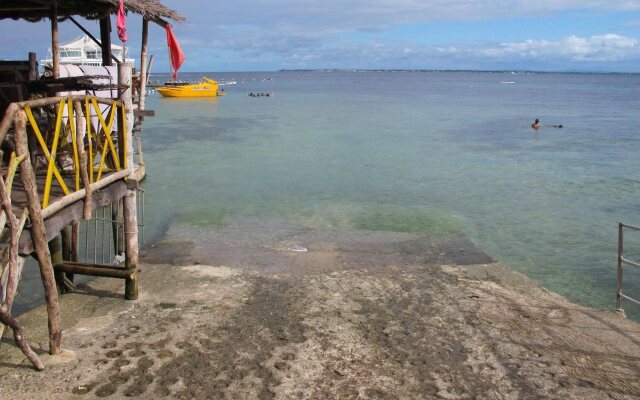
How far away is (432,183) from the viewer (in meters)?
21.3

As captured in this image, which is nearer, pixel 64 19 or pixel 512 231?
pixel 64 19

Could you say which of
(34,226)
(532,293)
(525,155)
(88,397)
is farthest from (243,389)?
(525,155)

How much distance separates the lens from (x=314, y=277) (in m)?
9.73

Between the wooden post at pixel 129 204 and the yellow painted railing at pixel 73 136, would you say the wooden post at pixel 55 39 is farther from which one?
the wooden post at pixel 129 204

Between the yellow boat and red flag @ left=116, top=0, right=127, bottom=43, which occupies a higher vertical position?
the yellow boat

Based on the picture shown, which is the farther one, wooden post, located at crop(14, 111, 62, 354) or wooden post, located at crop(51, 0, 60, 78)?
wooden post, located at crop(51, 0, 60, 78)

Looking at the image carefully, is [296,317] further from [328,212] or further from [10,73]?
[328,212]

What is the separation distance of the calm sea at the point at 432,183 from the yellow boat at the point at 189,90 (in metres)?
22.6

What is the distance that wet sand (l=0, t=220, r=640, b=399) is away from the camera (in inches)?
237

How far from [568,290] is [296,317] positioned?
589 centimetres

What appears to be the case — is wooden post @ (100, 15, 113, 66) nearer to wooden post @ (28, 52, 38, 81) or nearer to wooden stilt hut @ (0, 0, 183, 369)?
wooden stilt hut @ (0, 0, 183, 369)

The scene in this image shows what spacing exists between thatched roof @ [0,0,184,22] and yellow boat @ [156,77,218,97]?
53308mm

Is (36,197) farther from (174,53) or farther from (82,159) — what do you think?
(174,53)

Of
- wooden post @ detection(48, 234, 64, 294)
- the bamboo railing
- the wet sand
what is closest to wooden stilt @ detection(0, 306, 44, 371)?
the bamboo railing
